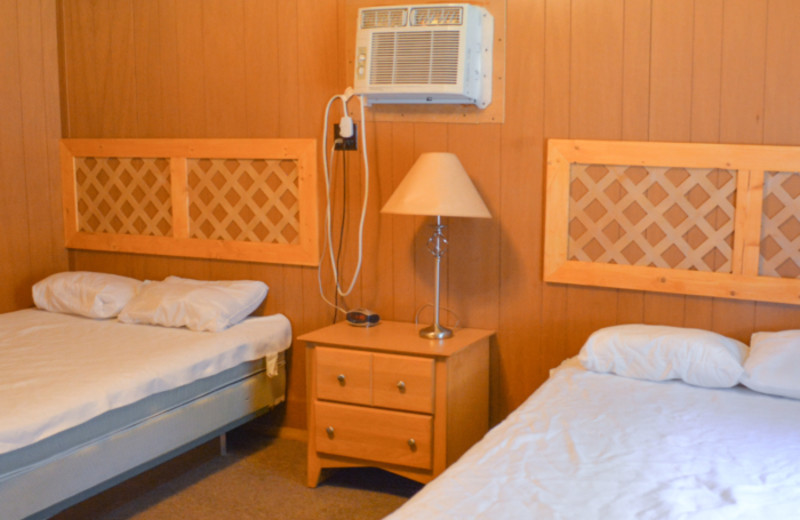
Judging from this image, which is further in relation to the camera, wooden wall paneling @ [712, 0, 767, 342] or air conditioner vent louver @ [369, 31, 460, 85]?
air conditioner vent louver @ [369, 31, 460, 85]

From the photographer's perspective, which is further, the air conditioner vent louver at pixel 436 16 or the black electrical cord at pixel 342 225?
the black electrical cord at pixel 342 225

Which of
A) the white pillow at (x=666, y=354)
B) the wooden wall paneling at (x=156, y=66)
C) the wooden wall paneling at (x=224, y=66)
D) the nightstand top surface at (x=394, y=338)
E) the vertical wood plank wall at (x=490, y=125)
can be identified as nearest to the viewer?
the white pillow at (x=666, y=354)

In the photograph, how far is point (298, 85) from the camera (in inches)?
129

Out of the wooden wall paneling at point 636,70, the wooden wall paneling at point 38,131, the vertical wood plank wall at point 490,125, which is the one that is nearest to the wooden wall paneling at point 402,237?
the vertical wood plank wall at point 490,125

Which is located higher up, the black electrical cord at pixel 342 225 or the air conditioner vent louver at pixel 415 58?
the air conditioner vent louver at pixel 415 58

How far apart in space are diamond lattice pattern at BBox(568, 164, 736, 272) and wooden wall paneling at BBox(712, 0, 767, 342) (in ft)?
0.48

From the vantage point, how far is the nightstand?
2691 mm

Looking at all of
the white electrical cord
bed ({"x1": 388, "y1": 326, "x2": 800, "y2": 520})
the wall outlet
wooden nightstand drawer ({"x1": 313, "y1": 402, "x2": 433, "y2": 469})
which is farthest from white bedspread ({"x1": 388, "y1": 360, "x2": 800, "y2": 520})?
the wall outlet

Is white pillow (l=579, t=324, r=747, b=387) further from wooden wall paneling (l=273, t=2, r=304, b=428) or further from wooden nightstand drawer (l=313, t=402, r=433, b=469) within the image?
wooden wall paneling (l=273, t=2, r=304, b=428)

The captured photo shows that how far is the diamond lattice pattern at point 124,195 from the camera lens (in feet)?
11.8

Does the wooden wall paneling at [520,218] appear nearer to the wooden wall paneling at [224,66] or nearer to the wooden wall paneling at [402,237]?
the wooden wall paneling at [402,237]

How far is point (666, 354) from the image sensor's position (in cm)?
246

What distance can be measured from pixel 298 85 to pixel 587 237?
1.33m

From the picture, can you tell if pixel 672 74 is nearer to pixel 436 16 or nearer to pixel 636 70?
pixel 636 70
